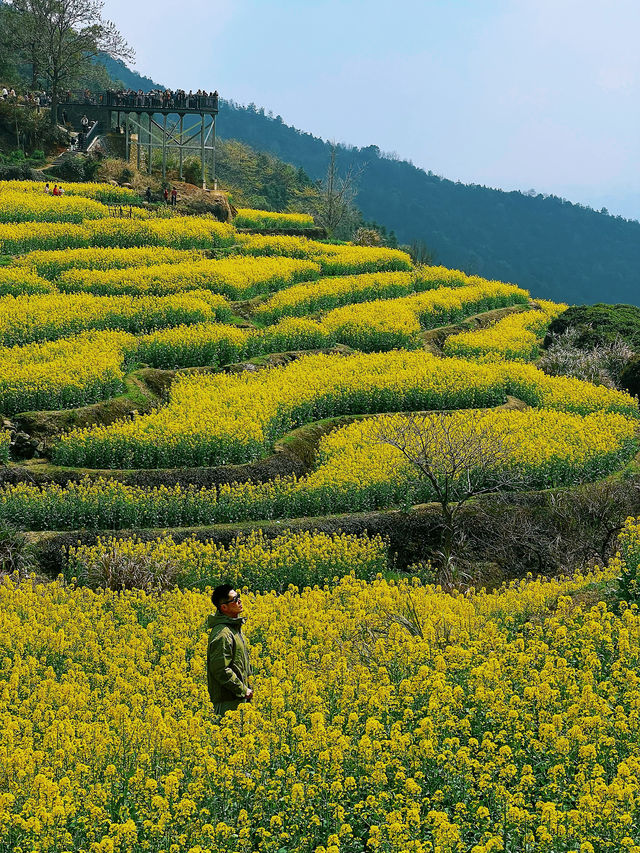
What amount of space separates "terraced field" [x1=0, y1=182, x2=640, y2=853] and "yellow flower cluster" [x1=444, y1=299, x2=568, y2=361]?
134mm

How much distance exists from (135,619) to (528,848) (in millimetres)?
8078

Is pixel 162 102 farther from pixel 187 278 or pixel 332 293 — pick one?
pixel 332 293

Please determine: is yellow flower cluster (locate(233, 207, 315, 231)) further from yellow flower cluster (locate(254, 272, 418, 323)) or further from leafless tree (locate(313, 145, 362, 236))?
yellow flower cluster (locate(254, 272, 418, 323))

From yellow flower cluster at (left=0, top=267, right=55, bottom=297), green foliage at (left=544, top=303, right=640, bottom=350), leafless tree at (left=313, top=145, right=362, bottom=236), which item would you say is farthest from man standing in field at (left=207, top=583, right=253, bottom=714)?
leafless tree at (left=313, top=145, right=362, bottom=236)

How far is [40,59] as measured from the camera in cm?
5922

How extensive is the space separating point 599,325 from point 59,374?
20.2 metres

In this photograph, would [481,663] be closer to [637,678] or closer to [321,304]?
[637,678]

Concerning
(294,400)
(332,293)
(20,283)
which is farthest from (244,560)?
(332,293)

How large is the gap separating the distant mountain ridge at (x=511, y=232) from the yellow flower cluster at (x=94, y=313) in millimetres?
111083

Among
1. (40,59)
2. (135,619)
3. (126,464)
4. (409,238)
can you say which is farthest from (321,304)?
(409,238)

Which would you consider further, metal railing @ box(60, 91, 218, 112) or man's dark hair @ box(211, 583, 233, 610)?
metal railing @ box(60, 91, 218, 112)

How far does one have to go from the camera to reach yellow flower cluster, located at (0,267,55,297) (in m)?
32.8

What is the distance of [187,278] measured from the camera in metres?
35.6


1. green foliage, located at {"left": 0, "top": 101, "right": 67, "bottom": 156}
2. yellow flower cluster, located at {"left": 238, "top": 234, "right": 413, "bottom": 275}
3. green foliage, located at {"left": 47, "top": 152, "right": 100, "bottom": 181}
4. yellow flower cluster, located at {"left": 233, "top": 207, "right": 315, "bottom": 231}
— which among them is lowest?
yellow flower cluster, located at {"left": 238, "top": 234, "right": 413, "bottom": 275}
